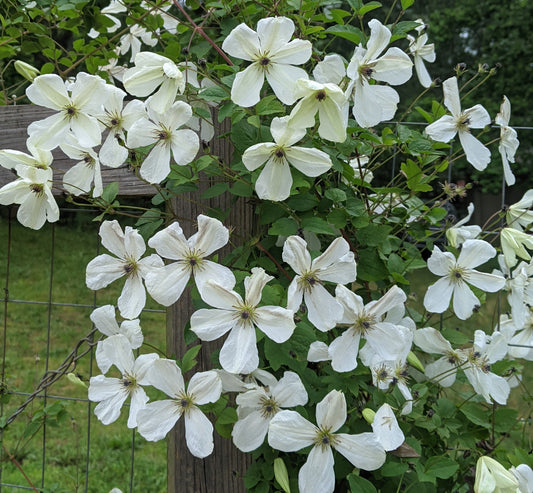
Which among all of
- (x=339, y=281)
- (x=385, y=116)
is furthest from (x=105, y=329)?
(x=385, y=116)

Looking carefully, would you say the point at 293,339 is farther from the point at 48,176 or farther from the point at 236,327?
the point at 48,176

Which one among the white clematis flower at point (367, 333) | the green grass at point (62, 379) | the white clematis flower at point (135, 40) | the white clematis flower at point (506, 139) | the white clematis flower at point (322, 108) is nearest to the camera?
the white clematis flower at point (322, 108)

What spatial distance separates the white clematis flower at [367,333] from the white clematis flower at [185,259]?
0.57ft

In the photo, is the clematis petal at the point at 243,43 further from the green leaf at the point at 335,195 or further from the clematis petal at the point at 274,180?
the green leaf at the point at 335,195

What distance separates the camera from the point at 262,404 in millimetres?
948

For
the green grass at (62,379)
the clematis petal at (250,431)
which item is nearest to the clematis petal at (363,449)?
the clematis petal at (250,431)

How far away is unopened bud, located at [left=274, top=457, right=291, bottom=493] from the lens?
3.17 feet

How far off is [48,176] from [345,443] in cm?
58

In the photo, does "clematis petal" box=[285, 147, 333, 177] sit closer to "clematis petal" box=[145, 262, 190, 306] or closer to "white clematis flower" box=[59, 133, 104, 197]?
"clematis petal" box=[145, 262, 190, 306]

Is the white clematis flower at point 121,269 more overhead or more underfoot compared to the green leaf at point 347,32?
more underfoot

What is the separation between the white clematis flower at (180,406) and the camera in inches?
35.5

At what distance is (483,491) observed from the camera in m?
0.91

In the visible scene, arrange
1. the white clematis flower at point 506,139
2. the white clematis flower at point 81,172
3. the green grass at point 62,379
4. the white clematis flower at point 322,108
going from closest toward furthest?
the white clematis flower at point 322,108 → the white clematis flower at point 81,172 → the white clematis flower at point 506,139 → the green grass at point 62,379

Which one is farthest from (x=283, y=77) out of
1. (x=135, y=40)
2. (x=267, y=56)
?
(x=135, y=40)
